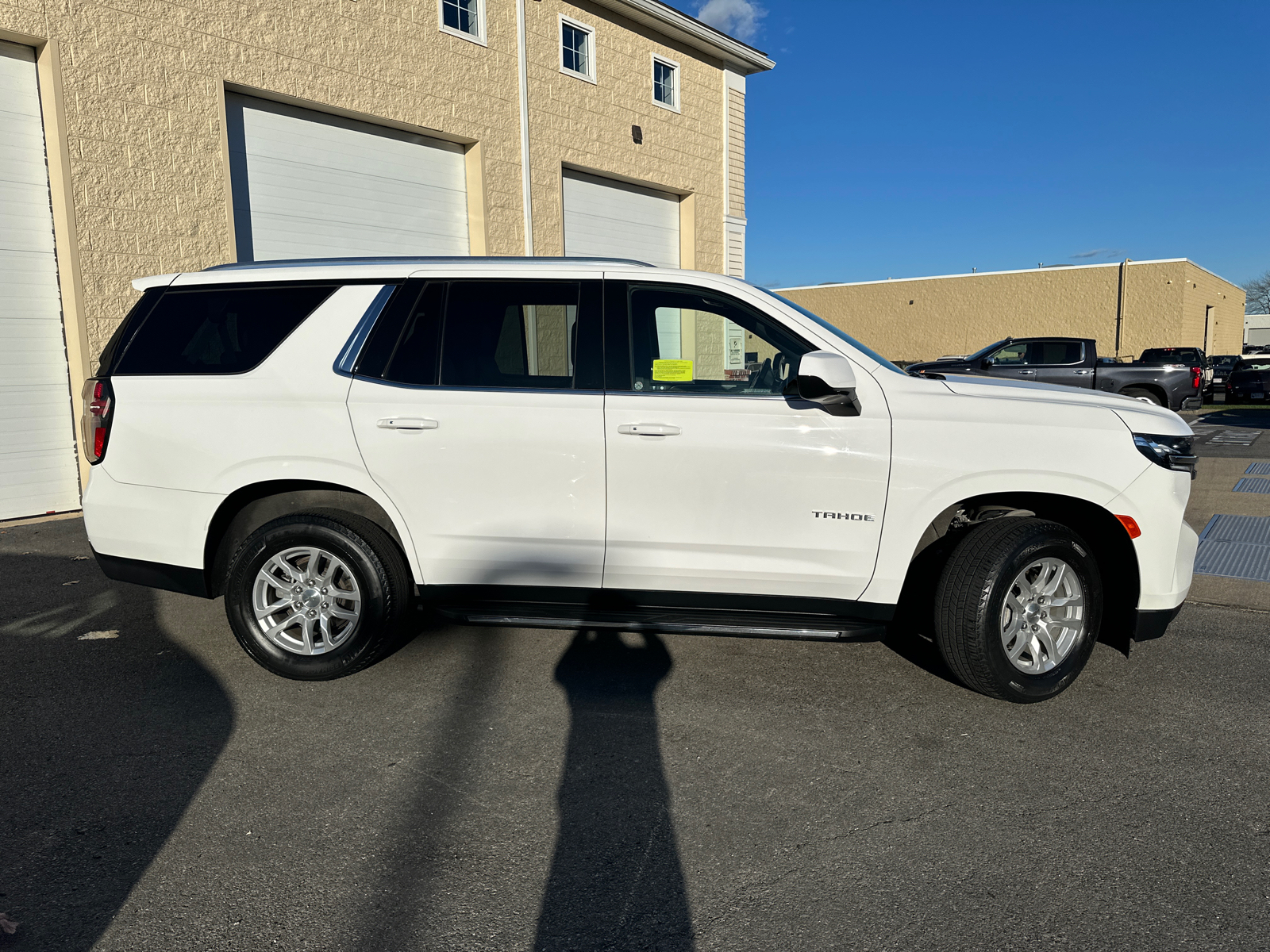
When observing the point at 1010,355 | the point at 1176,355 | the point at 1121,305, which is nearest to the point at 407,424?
the point at 1010,355

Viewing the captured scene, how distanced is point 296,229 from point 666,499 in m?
8.25

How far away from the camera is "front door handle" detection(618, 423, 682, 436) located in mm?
3914

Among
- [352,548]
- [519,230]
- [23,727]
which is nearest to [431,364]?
[352,548]

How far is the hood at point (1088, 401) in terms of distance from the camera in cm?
385

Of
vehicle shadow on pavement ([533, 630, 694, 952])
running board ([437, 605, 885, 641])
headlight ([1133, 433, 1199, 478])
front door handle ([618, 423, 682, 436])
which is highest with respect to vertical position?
front door handle ([618, 423, 682, 436])

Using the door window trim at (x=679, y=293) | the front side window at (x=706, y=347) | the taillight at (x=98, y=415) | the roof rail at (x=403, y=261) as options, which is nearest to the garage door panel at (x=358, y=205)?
the roof rail at (x=403, y=261)

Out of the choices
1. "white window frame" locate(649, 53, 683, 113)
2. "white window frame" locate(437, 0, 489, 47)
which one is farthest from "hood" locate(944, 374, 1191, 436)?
"white window frame" locate(649, 53, 683, 113)

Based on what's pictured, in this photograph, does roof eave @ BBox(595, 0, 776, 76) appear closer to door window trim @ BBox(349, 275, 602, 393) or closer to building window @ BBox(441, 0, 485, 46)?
building window @ BBox(441, 0, 485, 46)

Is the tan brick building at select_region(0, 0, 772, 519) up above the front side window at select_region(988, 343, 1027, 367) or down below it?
above

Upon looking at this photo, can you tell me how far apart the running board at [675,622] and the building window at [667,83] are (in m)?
13.3

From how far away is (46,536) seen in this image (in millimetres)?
7914

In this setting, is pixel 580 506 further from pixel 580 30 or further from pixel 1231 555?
pixel 580 30

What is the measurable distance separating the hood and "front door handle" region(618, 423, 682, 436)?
1.25m

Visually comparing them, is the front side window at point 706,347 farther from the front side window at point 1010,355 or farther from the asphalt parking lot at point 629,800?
the front side window at point 1010,355
